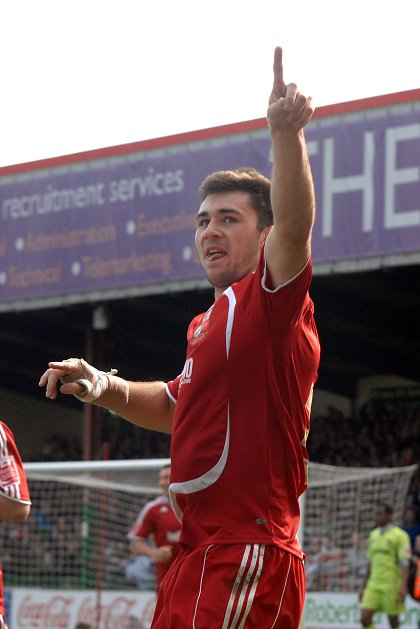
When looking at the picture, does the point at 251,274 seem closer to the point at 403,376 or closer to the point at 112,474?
the point at 112,474

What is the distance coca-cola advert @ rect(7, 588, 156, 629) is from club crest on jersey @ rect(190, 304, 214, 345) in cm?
1047

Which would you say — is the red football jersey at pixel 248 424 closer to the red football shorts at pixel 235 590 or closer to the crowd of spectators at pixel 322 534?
the red football shorts at pixel 235 590

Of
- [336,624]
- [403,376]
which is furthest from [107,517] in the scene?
[403,376]

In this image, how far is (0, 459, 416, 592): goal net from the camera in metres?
15.5

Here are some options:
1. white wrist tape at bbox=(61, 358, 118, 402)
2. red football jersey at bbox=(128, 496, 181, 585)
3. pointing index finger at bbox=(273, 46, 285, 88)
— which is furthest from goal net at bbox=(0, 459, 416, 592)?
pointing index finger at bbox=(273, 46, 285, 88)

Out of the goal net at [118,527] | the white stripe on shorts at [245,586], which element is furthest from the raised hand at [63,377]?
the goal net at [118,527]

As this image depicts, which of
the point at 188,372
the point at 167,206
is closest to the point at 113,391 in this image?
the point at 188,372

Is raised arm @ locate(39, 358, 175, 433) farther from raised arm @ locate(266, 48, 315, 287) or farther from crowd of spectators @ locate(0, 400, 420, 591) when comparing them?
crowd of spectators @ locate(0, 400, 420, 591)

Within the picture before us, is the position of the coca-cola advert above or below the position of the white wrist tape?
below

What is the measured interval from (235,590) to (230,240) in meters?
1.20

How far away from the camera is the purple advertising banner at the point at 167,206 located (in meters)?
18.5

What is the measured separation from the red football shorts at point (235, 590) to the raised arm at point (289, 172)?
960 mm

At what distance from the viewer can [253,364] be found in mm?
4086

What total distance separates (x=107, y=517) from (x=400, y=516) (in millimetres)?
5346
